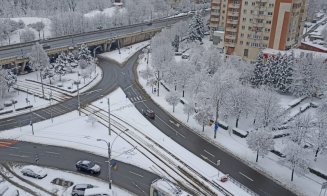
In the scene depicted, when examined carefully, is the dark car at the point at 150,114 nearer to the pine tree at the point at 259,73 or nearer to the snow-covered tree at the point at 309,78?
the pine tree at the point at 259,73

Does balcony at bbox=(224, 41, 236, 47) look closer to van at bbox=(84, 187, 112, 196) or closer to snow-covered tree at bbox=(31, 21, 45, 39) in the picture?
van at bbox=(84, 187, 112, 196)

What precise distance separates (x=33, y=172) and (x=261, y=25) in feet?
233

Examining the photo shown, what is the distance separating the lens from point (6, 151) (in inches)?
2050

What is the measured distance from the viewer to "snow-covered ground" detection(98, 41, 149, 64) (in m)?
104

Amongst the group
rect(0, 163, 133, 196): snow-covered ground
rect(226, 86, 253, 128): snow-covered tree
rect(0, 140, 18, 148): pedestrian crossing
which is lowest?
rect(0, 163, 133, 196): snow-covered ground

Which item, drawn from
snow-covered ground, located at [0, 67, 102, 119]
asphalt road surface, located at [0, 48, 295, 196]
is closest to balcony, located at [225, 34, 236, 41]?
asphalt road surface, located at [0, 48, 295, 196]

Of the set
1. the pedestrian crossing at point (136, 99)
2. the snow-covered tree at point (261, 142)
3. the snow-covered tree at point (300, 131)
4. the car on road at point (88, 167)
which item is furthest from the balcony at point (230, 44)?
the car on road at point (88, 167)

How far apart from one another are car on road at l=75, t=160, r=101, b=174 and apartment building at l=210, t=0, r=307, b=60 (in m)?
63.4

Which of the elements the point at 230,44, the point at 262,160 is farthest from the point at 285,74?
the point at 262,160

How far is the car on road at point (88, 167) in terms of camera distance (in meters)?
46.7

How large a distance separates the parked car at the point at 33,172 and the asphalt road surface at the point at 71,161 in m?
2.67

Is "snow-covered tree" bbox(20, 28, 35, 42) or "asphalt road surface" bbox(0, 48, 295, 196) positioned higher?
"snow-covered tree" bbox(20, 28, 35, 42)

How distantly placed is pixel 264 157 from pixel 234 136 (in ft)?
24.4

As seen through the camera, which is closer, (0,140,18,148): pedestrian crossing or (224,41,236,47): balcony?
(0,140,18,148): pedestrian crossing
